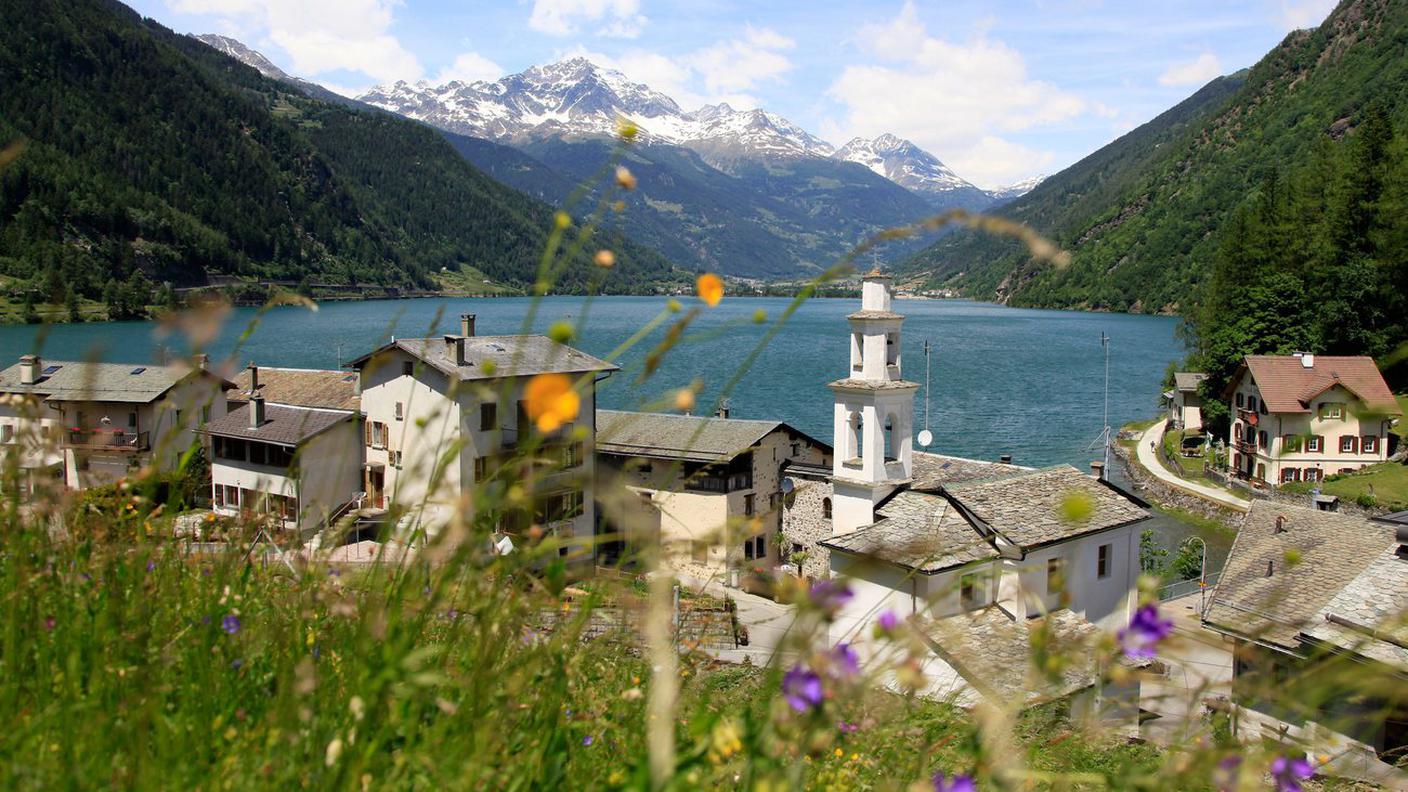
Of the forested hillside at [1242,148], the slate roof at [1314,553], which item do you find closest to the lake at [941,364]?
the slate roof at [1314,553]

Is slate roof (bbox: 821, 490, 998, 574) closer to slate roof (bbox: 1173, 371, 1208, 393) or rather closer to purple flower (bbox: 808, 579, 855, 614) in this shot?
purple flower (bbox: 808, 579, 855, 614)

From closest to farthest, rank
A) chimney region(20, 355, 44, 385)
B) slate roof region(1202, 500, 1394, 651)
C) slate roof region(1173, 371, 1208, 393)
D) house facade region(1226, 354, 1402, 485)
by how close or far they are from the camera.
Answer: chimney region(20, 355, 44, 385), slate roof region(1202, 500, 1394, 651), house facade region(1226, 354, 1402, 485), slate roof region(1173, 371, 1208, 393)

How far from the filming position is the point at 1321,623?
9.23 feet

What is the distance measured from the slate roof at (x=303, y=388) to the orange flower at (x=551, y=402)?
111 ft

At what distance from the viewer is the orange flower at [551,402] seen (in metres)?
1.21

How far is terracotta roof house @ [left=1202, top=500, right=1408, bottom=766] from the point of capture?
1.38 meters

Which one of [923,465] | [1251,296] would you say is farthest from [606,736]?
[1251,296]

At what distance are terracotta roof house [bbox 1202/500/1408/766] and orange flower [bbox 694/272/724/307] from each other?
0.84 metres

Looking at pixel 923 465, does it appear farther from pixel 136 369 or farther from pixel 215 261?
pixel 215 261

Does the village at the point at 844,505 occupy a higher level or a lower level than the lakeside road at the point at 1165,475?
higher

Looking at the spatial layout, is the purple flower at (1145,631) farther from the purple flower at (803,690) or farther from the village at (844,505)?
the purple flower at (803,690)

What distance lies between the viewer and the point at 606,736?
241 centimetres

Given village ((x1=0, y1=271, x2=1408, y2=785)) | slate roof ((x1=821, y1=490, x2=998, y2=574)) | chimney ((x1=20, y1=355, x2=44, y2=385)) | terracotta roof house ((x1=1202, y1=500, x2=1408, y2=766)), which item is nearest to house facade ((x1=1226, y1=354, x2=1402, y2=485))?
village ((x1=0, y1=271, x2=1408, y2=785))

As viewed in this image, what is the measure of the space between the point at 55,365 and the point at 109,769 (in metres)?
43.4
